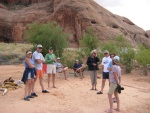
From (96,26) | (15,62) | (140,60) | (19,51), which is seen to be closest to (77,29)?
(96,26)

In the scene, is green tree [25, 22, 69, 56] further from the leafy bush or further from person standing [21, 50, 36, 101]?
person standing [21, 50, 36, 101]

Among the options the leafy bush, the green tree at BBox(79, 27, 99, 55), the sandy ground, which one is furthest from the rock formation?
the sandy ground

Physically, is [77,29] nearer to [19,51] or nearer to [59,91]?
[19,51]

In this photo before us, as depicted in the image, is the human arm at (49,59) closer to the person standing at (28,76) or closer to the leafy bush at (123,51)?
the person standing at (28,76)

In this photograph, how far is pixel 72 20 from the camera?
3825 centimetres

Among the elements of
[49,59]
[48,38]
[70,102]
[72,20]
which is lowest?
[70,102]

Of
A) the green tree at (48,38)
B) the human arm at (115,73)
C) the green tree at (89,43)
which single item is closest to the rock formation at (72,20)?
the green tree at (48,38)

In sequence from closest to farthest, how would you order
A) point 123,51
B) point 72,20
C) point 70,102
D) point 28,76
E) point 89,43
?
point 28,76 < point 70,102 < point 123,51 < point 89,43 < point 72,20

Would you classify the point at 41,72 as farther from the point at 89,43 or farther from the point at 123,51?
the point at 89,43

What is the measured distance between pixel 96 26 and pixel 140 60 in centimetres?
1854

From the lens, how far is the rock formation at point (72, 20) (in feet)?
119

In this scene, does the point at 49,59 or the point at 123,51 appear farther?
the point at 123,51

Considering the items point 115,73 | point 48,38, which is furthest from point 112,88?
point 48,38

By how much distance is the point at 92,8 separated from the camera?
38.7 metres
